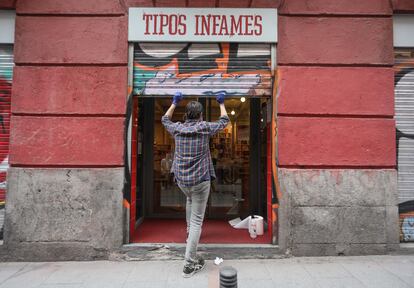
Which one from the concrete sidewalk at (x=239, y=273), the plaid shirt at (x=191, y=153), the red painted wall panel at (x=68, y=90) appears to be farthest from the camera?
the red painted wall panel at (x=68, y=90)

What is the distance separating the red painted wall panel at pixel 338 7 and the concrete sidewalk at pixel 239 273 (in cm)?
379

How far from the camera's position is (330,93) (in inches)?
192

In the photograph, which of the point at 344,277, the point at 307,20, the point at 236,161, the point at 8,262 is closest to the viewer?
the point at 344,277

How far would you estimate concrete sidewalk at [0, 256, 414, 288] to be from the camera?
3855 mm

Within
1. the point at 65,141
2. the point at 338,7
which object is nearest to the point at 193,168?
the point at 65,141

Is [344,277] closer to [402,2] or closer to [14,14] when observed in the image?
[402,2]

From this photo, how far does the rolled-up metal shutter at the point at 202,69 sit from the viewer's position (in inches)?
196

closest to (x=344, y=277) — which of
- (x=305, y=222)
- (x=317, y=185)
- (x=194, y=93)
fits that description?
(x=305, y=222)

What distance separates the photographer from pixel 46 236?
184 inches

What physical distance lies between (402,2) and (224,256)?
4.86 metres

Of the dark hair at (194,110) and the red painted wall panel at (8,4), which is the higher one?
the red painted wall panel at (8,4)

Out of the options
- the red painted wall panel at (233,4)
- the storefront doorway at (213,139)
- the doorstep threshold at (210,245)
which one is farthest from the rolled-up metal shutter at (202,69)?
the doorstep threshold at (210,245)

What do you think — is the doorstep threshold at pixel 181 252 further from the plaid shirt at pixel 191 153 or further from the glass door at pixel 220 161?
the glass door at pixel 220 161

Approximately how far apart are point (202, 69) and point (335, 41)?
2136 millimetres
